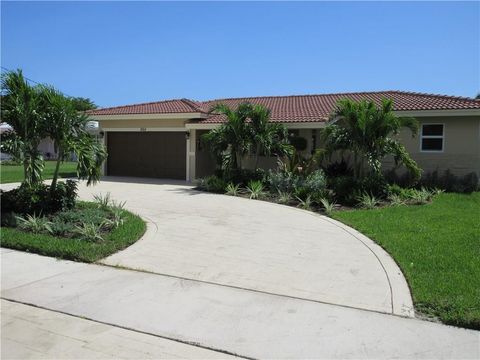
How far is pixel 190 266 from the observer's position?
7.25 meters

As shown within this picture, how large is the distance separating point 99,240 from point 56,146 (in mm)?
3494

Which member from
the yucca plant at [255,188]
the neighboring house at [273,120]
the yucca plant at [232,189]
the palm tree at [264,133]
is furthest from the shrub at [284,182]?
the neighboring house at [273,120]

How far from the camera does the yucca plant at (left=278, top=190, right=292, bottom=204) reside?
14.0m

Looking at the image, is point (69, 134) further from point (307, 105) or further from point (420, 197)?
point (307, 105)

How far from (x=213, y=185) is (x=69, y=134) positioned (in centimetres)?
677

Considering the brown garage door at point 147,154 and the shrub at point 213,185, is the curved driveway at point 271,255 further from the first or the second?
the brown garage door at point 147,154

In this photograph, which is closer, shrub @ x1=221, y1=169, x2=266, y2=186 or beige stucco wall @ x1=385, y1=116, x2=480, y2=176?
shrub @ x1=221, y1=169, x2=266, y2=186

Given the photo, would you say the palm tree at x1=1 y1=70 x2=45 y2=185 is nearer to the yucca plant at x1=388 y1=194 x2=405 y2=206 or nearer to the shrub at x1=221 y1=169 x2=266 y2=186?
the shrub at x1=221 y1=169 x2=266 y2=186

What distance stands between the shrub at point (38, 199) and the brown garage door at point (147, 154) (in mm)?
11167

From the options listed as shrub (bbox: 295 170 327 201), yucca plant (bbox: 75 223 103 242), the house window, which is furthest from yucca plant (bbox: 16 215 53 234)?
the house window

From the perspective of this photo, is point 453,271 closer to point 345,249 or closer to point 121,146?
point 345,249

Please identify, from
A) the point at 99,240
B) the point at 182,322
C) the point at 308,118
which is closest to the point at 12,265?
the point at 99,240

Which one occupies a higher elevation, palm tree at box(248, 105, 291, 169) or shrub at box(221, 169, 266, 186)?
palm tree at box(248, 105, 291, 169)

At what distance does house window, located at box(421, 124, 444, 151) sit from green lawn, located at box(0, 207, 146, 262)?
12.7 meters
